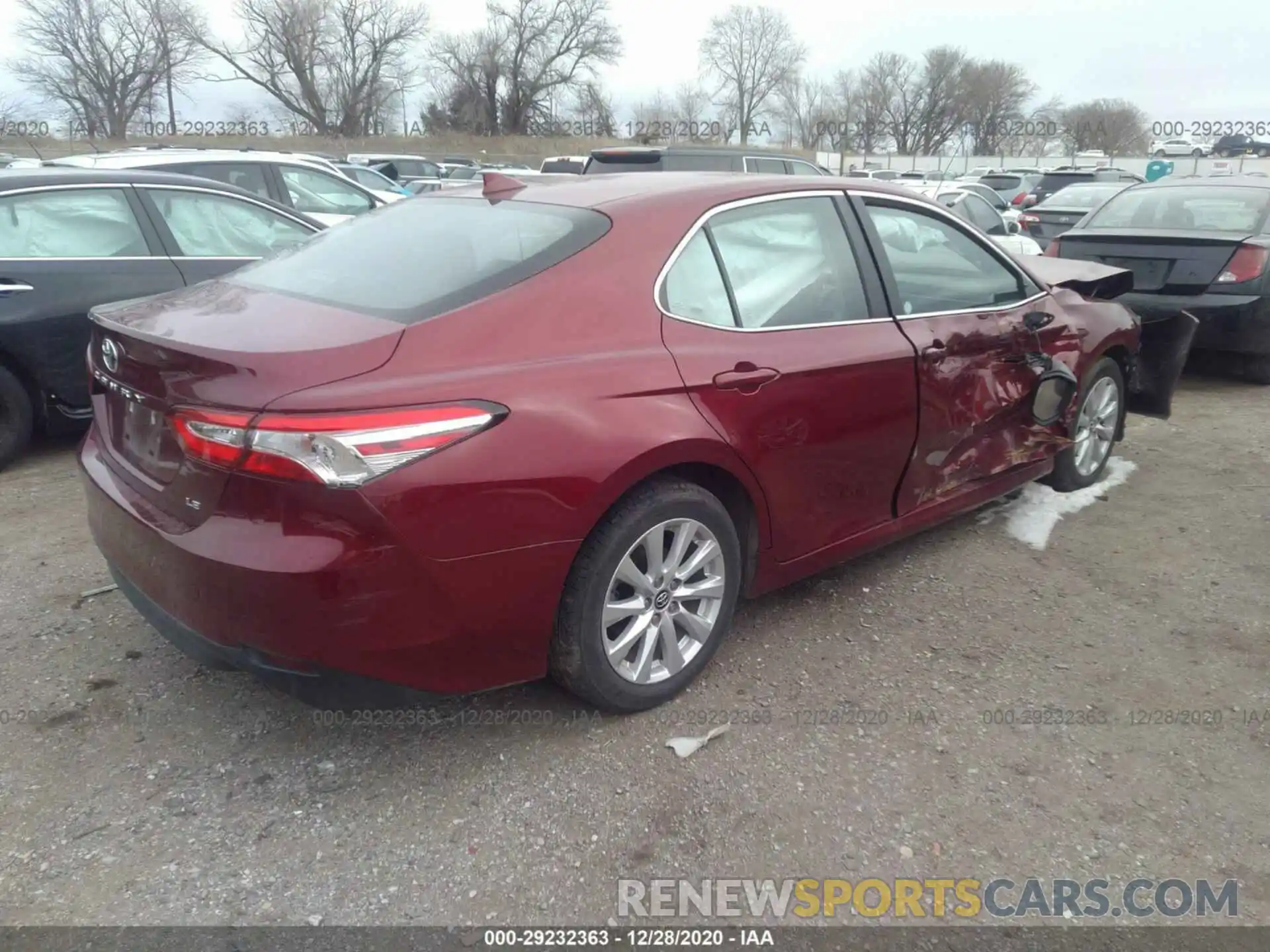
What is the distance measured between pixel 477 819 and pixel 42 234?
4.21 meters

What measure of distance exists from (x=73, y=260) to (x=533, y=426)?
12.7 feet

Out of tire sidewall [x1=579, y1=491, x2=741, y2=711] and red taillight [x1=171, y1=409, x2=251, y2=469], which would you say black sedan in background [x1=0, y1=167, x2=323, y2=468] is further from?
tire sidewall [x1=579, y1=491, x2=741, y2=711]

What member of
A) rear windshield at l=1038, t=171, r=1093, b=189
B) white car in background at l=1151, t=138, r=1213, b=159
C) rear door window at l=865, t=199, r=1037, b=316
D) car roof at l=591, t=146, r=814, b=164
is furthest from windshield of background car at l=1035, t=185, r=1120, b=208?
white car in background at l=1151, t=138, r=1213, b=159

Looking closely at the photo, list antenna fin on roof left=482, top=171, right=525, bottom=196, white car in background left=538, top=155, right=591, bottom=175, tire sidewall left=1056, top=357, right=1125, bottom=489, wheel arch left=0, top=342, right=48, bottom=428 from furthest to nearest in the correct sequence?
white car in background left=538, top=155, right=591, bottom=175, wheel arch left=0, top=342, right=48, bottom=428, tire sidewall left=1056, top=357, right=1125, bottom=489, antenna fin on roof left=482, top=171, right=525, bottom=196

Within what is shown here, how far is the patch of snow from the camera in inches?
177

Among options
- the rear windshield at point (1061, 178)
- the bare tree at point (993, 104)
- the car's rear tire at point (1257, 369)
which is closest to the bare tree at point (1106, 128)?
the bare tree at point (993, 104)

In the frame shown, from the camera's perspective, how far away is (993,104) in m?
72.2

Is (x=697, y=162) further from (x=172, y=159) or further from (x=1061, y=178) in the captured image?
(x=1061, y=178)

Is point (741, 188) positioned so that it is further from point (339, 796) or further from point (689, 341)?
point (339, 796)

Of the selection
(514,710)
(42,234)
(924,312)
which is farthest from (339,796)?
(42,234)

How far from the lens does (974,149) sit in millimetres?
73062

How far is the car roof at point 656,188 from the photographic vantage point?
3.09m

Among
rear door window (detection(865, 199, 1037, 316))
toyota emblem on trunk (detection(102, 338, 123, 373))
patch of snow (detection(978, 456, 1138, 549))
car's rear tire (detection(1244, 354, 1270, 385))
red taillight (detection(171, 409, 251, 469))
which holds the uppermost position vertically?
rear door window (detection(865, 199, 1037, 316))

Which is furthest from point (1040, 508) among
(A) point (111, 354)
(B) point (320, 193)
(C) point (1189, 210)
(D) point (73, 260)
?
(B) point (320, 193)
